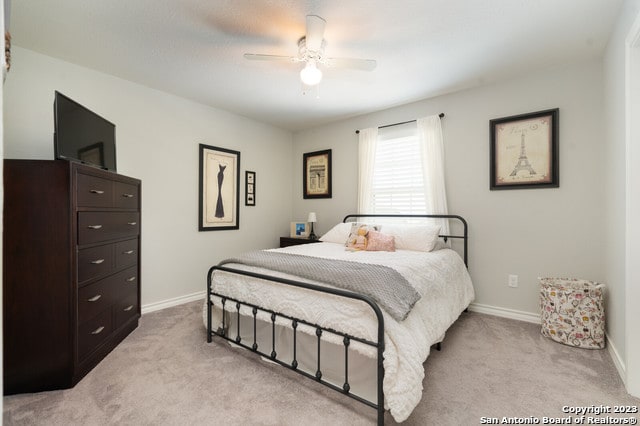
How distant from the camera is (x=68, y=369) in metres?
1.93

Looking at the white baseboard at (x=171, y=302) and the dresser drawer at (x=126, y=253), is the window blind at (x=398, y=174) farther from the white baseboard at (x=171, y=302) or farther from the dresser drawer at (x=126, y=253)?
the dresser drawer at (x=126, y=253)

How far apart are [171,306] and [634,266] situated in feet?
13.2

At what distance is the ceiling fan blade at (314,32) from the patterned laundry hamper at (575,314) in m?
2.73

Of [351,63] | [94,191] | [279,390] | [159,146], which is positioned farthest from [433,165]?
[94,191]

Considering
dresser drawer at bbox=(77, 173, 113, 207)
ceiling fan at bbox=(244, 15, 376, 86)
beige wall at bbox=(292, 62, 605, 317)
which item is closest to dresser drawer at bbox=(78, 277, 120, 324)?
dresser drawer at bbox=(77, 173, 113, 207)

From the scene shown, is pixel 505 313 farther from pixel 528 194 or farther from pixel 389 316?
pixel 389 316

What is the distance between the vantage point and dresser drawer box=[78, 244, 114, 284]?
2.08 m

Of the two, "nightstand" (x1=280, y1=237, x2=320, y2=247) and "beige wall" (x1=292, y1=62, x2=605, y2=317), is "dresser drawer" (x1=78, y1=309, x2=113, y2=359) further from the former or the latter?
"beige wall" (x1=292, y1=62, x2=605, y2=317)

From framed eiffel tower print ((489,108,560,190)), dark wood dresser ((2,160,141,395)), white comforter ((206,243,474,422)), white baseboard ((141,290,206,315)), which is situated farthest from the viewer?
white baseboard ((141,290,206,315))

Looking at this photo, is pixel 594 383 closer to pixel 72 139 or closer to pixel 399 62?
pixel 399 62

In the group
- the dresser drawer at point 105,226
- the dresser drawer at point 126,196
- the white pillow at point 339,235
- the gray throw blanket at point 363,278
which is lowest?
the gray throw blanket at point 363,278

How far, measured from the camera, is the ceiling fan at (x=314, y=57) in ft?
6.83

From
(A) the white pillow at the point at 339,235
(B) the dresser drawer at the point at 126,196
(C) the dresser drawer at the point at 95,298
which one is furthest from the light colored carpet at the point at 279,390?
(A) the white pillow at the point at 339,235

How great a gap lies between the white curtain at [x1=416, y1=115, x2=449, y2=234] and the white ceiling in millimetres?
415
